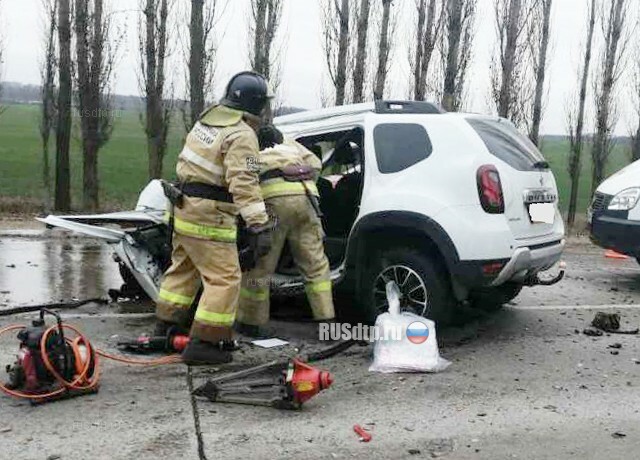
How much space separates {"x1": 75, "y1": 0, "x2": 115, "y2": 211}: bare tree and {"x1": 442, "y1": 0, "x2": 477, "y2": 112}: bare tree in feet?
28.6

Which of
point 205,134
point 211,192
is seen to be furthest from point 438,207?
point 205,134

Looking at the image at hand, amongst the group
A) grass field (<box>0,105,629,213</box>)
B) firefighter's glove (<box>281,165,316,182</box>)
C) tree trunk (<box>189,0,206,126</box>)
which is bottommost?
grass field (<box>0,105,629,213</box>)

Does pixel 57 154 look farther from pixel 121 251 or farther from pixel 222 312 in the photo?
pixel 222 312

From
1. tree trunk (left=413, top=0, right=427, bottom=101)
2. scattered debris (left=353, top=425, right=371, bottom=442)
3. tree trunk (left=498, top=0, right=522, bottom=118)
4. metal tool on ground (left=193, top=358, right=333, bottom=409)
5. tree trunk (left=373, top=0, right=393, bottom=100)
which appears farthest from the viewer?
tree trunk (left=413, top=0, right=427, bottom=101)

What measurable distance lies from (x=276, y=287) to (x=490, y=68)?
1767 centimetres

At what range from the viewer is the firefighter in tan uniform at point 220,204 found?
465 cm

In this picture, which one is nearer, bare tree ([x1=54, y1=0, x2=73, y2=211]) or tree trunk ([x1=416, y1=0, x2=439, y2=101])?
bare tree ([x1=54, y1=0, x2=73, y2=211])

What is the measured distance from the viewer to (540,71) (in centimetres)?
2288

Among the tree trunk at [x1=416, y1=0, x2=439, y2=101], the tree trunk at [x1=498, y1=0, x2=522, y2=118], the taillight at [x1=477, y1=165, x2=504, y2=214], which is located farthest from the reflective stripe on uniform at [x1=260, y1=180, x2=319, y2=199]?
the tree trunk at [x1=498, y1=0, x2=522, y2=118]

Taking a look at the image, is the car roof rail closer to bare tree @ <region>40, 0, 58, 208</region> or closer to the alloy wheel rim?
the alloy wheel rim

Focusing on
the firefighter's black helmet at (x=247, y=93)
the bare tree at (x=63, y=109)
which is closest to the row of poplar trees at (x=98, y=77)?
the bare tree at (x=63, y=109)

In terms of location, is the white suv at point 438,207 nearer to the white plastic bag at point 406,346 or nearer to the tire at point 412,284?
the tire at point 412,284

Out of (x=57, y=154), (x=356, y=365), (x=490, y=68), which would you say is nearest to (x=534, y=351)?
(x=356, y=365)

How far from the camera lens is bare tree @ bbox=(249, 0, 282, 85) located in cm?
2005
